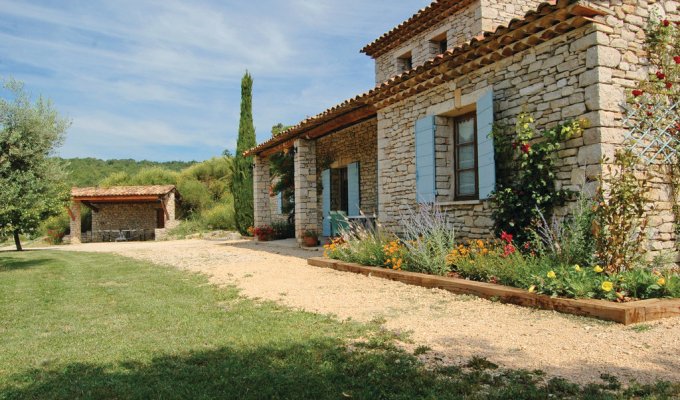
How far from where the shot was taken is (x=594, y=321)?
12.7 feet

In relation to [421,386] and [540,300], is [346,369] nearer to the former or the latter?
[421,386]

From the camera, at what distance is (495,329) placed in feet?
12.5

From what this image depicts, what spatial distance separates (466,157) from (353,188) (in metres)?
4.96

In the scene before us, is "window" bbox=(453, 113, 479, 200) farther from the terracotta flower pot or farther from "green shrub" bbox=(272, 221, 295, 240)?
"green shrub" bbox=(272, 221, 295, 240)

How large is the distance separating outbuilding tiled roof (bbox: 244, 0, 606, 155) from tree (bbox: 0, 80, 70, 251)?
6294mm

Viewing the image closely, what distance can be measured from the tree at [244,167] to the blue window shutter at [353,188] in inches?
272

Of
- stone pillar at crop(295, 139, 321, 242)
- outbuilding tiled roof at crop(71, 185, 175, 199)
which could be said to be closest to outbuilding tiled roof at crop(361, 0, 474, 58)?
stone pillar at crop(295, 139, 321, 242)

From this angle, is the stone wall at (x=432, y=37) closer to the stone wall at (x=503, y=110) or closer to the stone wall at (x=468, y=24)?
the stone wall at (x=468, y=24)

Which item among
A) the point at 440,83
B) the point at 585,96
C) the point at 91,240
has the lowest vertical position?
the point at 91,240

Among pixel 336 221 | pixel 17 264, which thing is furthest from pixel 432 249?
pixel 17 264

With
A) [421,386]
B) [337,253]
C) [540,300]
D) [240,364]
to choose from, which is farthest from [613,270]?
[337,253]

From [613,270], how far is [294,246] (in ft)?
28.2

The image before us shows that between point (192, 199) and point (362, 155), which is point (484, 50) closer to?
point (362, 155)

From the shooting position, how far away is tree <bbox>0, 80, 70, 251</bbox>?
9039 millimetres
